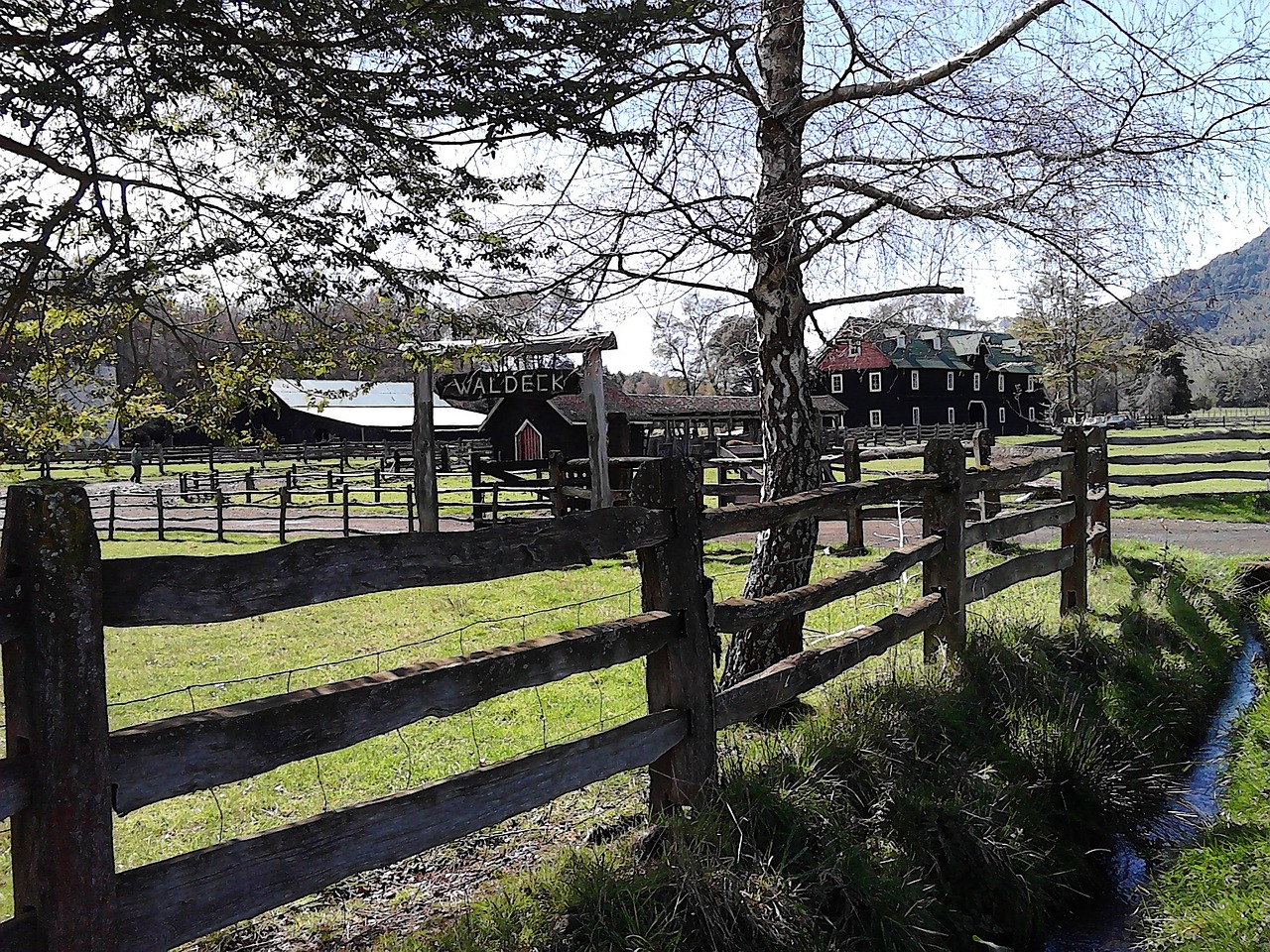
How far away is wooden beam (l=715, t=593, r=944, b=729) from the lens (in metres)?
4.44

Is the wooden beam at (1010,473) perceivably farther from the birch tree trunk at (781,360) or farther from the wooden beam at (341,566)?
the wooden beam at (341,566)

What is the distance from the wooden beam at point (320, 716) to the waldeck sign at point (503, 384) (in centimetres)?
1138

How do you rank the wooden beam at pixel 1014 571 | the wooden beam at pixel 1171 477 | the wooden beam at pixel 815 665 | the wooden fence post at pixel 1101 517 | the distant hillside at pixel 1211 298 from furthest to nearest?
the wooden beam at pixel 1171 477 → the wooden fence post at pixel 1101 517 → the wooden beam at pixel 1014 571 → the distant hillside at pixel 1211 298 → the wooden beam at pixel 815 665

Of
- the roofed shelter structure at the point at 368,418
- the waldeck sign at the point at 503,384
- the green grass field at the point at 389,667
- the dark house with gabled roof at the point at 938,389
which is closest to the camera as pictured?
the green grass field at the point at 389,667

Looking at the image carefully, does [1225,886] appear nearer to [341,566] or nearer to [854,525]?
[341,566]

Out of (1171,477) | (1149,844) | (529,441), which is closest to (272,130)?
(1149,844)

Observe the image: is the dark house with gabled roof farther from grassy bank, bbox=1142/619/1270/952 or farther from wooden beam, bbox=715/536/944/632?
grassy bank, bbox=1142/619/1270/952

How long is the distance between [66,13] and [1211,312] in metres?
6.35

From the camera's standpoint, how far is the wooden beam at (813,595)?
453 centimetres

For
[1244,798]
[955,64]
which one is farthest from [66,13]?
[1244,798]

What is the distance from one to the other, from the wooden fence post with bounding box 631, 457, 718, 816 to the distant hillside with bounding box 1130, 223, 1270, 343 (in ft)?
11.1

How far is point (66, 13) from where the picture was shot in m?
4.95

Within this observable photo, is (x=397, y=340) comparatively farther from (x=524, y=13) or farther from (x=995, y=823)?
(x=995, y=823)

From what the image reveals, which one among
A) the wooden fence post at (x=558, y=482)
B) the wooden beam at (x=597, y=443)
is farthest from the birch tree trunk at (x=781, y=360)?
the wooden fence post at (x=558, y=482)
